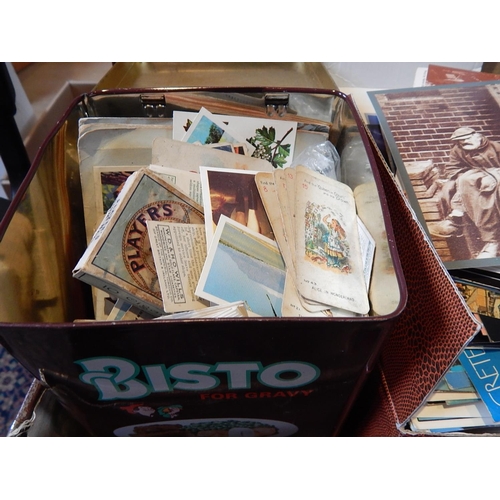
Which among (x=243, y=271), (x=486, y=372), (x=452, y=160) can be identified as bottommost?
(x=486, y=372)

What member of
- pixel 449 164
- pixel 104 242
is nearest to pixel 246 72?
pixel 449 164

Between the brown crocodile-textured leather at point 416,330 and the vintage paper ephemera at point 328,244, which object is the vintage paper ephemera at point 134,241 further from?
the brown crocodile-textured leather at point 416,330

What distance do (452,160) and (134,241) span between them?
0.52 m

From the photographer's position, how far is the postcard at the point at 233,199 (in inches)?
23.8

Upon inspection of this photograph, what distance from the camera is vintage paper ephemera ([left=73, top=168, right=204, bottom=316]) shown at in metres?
0.53

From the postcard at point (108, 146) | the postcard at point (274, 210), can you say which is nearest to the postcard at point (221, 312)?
the postcard at point (274, 210)

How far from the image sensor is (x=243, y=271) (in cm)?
56

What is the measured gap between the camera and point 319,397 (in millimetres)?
584

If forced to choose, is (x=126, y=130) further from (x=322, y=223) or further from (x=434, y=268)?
(x=434, y=268)

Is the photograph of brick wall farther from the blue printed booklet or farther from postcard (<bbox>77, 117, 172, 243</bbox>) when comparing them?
postcard (<bbox>77, 117, 172, 243</bbox>)

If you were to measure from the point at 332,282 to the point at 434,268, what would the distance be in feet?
0.39

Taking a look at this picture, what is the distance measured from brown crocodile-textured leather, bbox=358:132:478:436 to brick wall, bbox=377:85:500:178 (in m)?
0.16

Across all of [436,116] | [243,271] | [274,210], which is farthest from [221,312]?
[436,116]

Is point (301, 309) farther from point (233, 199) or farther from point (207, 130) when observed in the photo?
point (207, 130)
